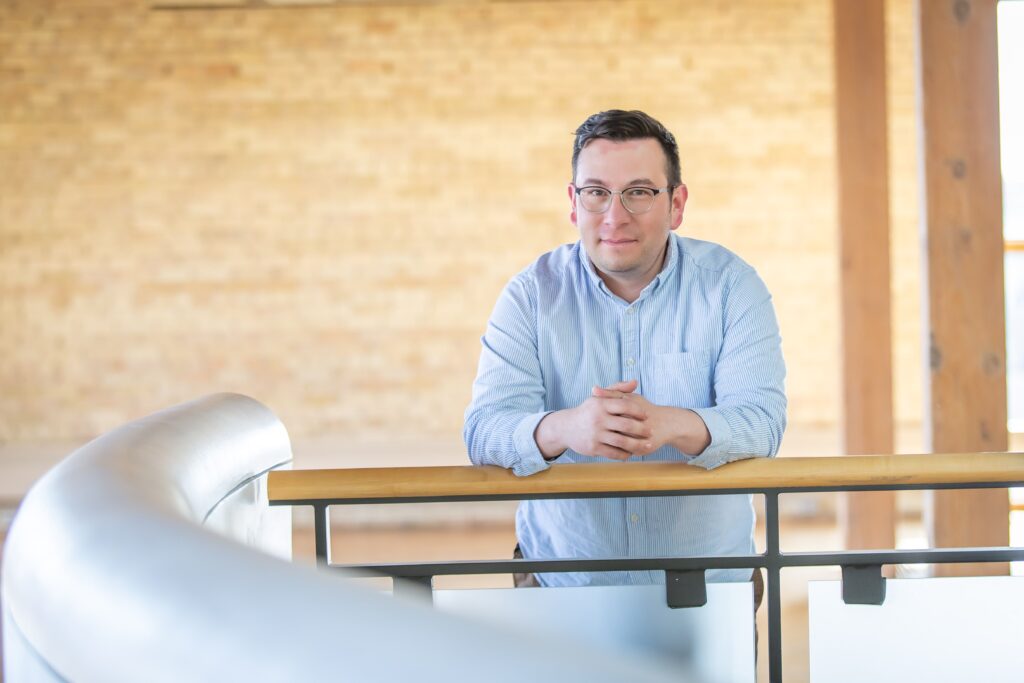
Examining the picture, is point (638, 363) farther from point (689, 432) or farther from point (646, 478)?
point (646, 478)

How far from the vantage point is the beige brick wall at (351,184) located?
21.9 ft

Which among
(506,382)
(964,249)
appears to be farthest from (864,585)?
(964,249)

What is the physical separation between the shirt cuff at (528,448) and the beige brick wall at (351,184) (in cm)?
528

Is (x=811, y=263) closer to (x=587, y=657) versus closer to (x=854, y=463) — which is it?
(x=854, y=463)

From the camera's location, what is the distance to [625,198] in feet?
5.83

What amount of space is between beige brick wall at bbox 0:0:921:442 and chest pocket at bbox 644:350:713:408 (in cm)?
500

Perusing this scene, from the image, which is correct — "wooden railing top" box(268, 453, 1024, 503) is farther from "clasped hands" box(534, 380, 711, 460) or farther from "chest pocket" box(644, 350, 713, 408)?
"chest pocket" box(644, 350, 713, 408)

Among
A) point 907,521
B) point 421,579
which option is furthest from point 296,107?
point 421,579

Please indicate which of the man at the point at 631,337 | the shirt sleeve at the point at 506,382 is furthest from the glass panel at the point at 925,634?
the shirt sleeve at the point at 506,382

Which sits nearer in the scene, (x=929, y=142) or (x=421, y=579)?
(x=421, y=579)

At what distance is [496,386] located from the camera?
5.72ft

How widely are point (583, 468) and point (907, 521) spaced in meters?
5.23

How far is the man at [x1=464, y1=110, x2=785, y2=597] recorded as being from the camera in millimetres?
1733

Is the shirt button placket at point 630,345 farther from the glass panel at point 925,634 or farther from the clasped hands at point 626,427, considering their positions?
the glass panel at point 925,634
